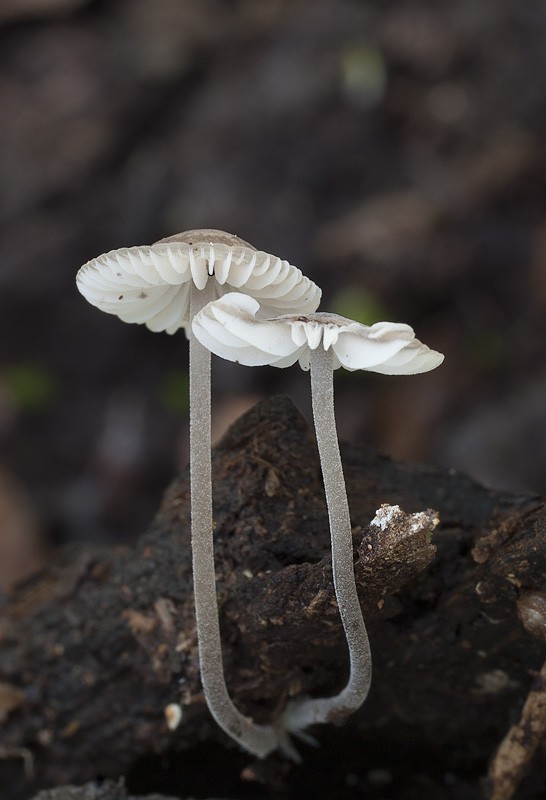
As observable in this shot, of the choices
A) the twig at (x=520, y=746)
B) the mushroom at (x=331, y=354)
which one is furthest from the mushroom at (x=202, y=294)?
the twig at (x=520, y=746)

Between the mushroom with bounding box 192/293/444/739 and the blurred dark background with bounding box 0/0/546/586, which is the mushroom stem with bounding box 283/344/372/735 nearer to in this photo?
the mushroom with bounding box 192/293/444/739

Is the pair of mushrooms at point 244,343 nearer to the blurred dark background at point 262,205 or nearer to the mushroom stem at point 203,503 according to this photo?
the mushroom stem at point 203,503

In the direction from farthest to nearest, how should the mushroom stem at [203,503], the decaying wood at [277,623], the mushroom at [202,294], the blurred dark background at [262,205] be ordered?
the blurred dark background at [262,205] < the decaying wood at [277,623] < the mushroom stem at [203,503] < the mushroom at [202,294]

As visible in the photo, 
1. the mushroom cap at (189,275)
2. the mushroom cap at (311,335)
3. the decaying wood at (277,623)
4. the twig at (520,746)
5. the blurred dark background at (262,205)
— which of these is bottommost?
the twig at (520,746)

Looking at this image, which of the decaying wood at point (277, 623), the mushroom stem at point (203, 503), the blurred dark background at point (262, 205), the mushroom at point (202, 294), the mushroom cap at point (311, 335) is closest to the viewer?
the mushroom cap at point (311, 335)

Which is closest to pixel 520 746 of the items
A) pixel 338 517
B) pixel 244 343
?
pixel 338 517

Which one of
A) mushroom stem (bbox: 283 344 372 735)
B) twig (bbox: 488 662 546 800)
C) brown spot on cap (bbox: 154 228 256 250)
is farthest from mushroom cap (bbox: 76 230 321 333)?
twig (bbox: 488 662 546 800)

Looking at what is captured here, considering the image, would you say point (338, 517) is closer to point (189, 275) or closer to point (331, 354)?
point (331, 354)
